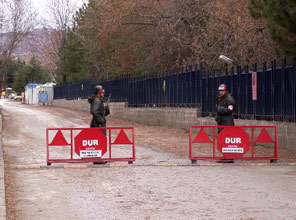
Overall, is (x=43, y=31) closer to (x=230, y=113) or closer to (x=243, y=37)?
(x=243, y=37)

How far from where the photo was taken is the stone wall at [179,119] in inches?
684

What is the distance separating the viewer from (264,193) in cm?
1023

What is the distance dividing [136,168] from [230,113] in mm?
2983

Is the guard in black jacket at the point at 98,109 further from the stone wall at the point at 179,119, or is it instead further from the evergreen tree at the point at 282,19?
the stone wall at the point at 179,119

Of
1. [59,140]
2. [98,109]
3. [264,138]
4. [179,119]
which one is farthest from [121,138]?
[179,119]

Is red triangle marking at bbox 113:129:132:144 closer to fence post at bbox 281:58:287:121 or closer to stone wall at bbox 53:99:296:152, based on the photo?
stone wall at bbox 53:99:296:152

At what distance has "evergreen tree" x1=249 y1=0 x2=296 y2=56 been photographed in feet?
50.3

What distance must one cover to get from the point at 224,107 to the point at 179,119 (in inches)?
474

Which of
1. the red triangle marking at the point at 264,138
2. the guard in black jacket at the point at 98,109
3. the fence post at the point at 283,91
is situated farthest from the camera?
the fence post at the point at 283,91

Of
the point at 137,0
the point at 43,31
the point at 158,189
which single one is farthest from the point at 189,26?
the point at 43,31

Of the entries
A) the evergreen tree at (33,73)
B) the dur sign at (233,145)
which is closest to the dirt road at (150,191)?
the dur sign at (233,145)

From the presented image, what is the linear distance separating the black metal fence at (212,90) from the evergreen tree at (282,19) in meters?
0.73

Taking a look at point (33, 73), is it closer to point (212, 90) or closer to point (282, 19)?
point (212, 90)

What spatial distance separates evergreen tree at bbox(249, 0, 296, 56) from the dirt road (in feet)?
13.0
